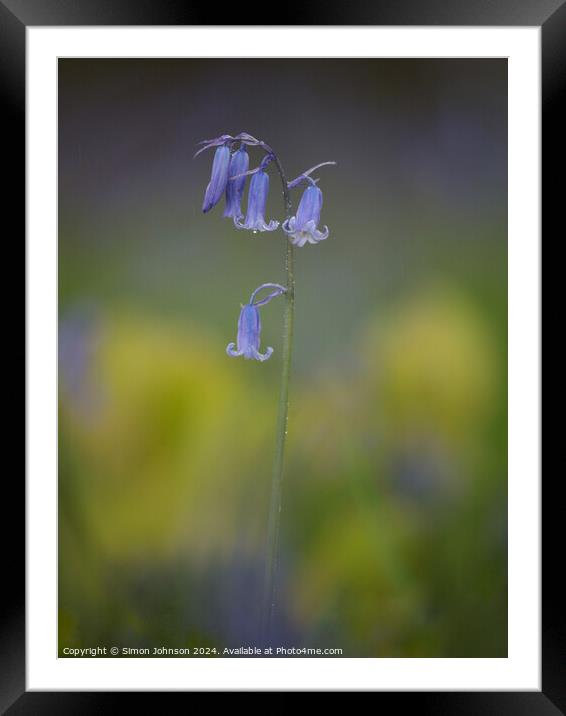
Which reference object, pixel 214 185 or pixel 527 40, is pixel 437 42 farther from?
pixel 214 185

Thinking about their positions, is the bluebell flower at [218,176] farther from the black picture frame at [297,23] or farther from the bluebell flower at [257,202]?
the black picture frame at [297,23]

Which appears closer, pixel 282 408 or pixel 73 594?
pixel 282 408

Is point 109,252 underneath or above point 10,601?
above

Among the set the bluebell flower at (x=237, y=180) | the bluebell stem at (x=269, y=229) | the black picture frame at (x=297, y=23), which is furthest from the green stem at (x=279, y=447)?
the black picture frame at (x=297, y=23)

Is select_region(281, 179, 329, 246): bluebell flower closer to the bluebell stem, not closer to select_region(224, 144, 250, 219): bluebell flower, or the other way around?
the bluebell stem

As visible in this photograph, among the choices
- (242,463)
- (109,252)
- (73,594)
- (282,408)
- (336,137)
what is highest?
(336,137)

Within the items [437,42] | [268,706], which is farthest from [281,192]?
[268,706]

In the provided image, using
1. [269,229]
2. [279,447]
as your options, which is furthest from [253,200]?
[279,447]

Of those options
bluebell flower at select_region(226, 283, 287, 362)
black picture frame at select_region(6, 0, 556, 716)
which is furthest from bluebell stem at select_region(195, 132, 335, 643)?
black picture frame at select_region(6, 0, 556, 716)
